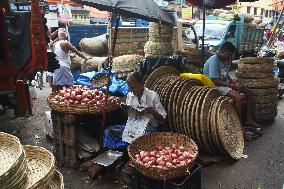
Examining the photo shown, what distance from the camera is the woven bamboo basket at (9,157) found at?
228 centimetres

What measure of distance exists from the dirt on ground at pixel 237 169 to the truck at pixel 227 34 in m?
7.10

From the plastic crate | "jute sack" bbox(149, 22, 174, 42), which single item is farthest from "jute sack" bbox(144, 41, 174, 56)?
the plastic crate

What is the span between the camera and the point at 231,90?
6.58 metres

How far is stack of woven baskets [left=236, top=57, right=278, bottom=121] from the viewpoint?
23.0ft

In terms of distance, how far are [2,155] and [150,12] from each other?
258cm

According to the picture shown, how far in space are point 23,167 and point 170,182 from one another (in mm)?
1980

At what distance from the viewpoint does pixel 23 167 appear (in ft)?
8.17

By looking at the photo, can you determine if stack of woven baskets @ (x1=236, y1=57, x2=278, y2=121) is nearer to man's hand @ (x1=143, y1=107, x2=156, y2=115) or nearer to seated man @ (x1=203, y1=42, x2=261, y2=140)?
seated man @ (x1=203, y1=42, x2=261, y2=140)

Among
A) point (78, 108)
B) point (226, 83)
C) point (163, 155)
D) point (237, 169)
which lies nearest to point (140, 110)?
point (163, 155)

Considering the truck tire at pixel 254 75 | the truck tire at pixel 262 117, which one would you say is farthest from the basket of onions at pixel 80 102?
the truck tire at pixel 262 117

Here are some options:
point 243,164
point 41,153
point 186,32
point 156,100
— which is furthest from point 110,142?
point 186,32

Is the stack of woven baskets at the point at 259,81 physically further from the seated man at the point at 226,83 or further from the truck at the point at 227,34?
the truck at the point at 227,34

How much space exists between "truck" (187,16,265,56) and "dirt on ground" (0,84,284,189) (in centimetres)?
710

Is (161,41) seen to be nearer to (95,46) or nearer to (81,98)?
(95,46)
